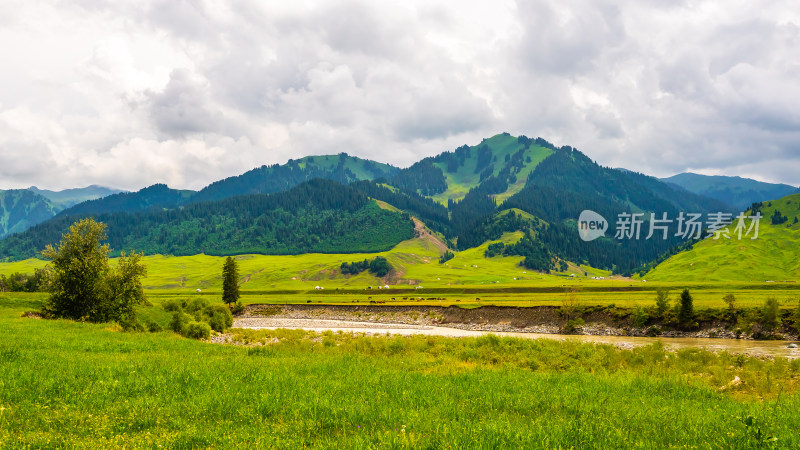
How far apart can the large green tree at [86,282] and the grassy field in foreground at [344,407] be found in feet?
95.6

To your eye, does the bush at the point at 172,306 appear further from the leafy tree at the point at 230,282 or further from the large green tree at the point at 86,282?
the leafy tree at the point at 230,282

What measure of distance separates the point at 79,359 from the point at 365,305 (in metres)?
114

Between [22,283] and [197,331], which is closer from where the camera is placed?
[197,331]

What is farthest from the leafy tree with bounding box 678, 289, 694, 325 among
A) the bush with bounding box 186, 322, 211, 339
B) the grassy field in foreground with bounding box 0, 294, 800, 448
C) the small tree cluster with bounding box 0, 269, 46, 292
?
the small tree cluster with bounding box 0, 269, 46, 292

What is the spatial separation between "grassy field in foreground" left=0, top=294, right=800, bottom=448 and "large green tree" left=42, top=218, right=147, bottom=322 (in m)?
29.1

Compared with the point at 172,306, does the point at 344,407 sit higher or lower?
higher

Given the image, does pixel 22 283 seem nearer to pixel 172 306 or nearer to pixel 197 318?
pixel 172 306

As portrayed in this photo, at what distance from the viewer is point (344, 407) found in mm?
12023

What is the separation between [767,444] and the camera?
9.04 m

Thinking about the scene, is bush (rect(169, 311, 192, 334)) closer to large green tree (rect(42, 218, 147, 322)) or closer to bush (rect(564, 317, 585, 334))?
large green tree (rect(42, 218, 147, 322))

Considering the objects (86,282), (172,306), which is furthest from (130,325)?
(172,306)

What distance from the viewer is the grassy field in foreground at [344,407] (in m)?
9.43

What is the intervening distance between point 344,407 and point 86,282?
4945cm

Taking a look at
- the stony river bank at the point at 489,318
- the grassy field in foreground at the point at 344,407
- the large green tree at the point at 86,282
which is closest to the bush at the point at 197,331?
the large green tree at the point at 86,282
